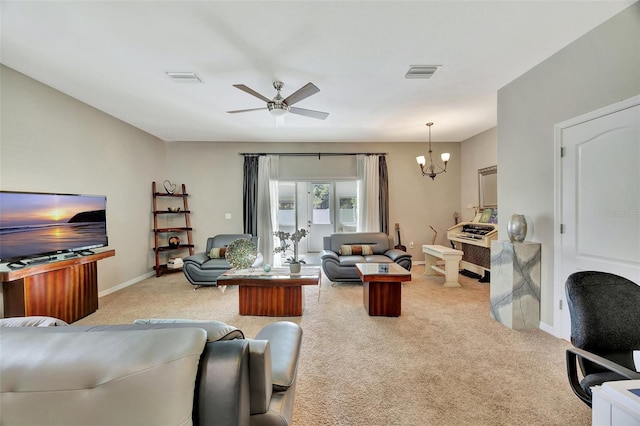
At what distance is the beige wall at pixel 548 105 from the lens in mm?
2078

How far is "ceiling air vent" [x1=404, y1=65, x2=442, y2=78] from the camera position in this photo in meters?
2.75

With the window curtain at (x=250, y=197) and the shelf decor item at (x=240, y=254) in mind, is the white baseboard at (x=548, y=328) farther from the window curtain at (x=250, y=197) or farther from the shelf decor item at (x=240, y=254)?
the window curtain at (x=250, y=197)

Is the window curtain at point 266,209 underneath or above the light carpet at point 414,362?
above

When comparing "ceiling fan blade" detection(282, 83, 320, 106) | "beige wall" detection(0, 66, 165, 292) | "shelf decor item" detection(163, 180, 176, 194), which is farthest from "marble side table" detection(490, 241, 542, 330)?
"shelf decor item" detection(163, 180, 176, 194)

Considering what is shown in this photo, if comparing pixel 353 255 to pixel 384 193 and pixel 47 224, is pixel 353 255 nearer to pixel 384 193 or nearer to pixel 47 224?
pixel 384 193

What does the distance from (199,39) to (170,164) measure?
13.3ft

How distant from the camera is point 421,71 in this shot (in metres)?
2.82

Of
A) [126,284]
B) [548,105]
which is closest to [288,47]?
[548,105]

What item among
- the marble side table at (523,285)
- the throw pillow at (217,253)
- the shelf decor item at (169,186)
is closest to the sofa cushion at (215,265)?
the throw pillow at (217,253)

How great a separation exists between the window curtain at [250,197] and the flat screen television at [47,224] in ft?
8.32

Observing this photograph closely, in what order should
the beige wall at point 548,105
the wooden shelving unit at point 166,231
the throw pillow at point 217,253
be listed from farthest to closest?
the wooden shelving unit at point 166,231, the throw pillow at point 217,253, the beige wall at point 548,105

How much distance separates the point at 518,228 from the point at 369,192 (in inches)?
125

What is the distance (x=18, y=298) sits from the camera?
8.29 ft

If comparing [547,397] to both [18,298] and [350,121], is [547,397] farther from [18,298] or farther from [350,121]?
[18,298]
